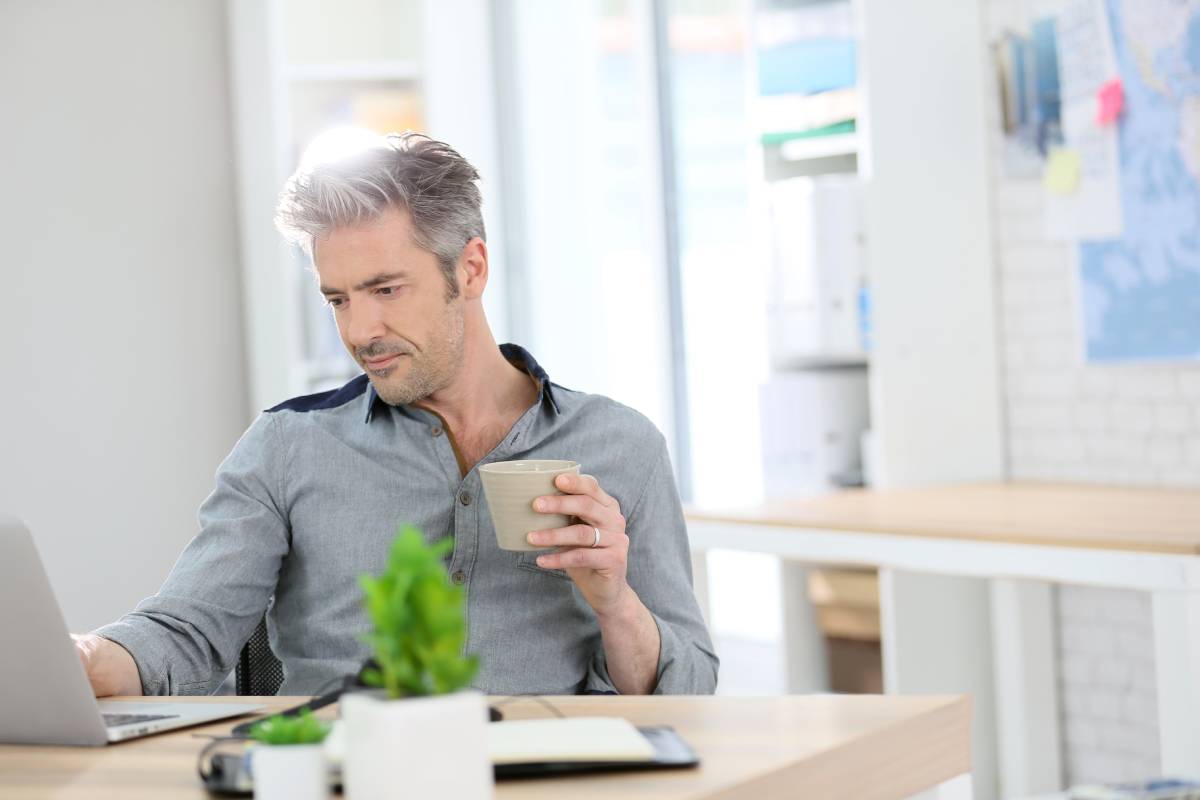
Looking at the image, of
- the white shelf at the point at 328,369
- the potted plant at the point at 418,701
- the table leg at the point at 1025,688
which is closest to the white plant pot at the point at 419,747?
the potted plant at the point at 418,701

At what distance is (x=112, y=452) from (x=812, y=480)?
1910 mm

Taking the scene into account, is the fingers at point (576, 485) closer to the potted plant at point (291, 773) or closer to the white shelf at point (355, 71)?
the potted plant at point (291, 773)

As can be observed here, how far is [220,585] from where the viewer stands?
1773 millimetres

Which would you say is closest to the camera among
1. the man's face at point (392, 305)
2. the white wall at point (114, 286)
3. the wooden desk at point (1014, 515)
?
the man's face at point (392, 305)

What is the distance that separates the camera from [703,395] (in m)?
4.98

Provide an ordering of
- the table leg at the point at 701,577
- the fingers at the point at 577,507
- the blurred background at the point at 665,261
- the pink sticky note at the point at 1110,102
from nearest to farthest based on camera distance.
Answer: the fingers at the point at 577,507 → the table leg at the point at 701,577 → the pink sticky note at the point at 1110,102 → the blurred background at the point at 665,261

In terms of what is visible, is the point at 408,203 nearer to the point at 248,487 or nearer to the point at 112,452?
the point at 248,487

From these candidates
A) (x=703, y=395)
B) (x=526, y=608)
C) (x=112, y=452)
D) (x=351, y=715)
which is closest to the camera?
(x=351, y=715)

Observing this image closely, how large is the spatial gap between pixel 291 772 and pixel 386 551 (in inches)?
32.4

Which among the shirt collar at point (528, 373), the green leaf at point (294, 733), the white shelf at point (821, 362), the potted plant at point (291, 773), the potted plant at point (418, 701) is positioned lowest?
the potted plant at point (291, 773)

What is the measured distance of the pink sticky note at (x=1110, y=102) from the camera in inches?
129

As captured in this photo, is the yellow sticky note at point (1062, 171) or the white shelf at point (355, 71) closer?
the yellow sticky note at point (1062, 171)

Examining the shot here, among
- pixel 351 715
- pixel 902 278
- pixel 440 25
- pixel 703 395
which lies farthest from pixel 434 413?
pixel 440 25

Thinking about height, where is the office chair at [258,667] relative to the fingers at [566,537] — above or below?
below
